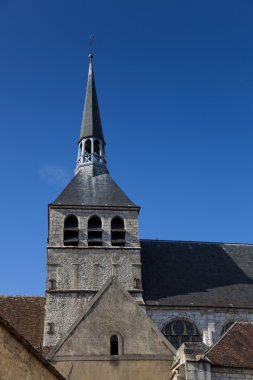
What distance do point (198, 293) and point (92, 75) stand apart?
13.3 meters

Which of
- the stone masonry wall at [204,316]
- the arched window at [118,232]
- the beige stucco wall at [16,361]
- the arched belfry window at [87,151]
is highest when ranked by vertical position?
the arched belfry window at [87,151]

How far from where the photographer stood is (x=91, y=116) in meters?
27.1

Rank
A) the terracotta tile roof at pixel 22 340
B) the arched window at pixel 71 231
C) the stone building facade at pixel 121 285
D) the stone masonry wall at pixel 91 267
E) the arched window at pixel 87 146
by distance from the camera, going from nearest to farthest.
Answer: the terracotta tile roof at pixel 22 340 → the stone building facade at pixel 121 285 → the stone masonry wall at pixel 91 267 → the arched window at pixel 71 231 → the arched window at pixel 87 146

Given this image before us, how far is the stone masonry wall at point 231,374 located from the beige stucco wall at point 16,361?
481 centimetres

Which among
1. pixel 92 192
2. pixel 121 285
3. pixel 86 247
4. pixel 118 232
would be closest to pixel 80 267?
pixel 86 247

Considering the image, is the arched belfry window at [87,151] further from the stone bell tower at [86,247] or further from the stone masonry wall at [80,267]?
the stone masonry wall at [80,267]

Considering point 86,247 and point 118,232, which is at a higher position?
point 118,232

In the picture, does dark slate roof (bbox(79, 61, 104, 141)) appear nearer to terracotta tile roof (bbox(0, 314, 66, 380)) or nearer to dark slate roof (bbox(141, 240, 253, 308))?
dark slate roof (bbox(141, 240, 253, 308))

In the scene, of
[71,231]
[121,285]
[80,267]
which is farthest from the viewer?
[71,231]

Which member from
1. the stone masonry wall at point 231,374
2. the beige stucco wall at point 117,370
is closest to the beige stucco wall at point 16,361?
the beige stucco wall at point 117,370

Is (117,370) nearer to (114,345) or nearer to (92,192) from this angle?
(114,345)

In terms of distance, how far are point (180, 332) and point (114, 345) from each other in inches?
240

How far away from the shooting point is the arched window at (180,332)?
66.4ft

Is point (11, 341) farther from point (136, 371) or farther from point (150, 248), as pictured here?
point (150, 248)
